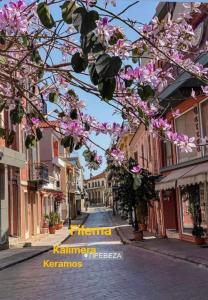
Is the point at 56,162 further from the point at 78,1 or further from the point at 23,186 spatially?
the point at 78,1

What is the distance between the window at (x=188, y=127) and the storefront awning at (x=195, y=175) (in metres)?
0.93

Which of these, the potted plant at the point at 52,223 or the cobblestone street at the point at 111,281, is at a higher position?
the potted plant at the point at 52,223

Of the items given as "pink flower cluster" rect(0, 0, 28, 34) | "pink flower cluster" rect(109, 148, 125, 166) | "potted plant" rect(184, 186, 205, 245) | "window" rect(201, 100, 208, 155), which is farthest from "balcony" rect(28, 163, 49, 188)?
"pink flower cluster" rect(0, 0, 28, 34)

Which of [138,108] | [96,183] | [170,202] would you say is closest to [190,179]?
[170,202]

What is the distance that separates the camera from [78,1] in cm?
361

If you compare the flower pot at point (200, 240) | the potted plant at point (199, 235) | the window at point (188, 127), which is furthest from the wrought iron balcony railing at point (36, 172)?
the flower pot at point (200, 240)

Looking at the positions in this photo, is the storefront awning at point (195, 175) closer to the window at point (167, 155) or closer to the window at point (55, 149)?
the window at point (167, 155)

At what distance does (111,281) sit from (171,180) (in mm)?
11019

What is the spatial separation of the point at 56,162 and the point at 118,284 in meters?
40.0

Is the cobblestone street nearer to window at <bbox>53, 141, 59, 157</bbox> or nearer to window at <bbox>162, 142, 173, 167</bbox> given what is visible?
window at <bbox>162, 142, 173, 167</bbox>

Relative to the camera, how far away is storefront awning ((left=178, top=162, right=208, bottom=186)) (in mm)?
19141

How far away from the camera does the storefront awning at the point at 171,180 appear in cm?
2255

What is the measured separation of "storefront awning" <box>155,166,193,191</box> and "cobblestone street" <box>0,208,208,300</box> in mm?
5261

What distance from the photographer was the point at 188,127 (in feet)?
75.4
